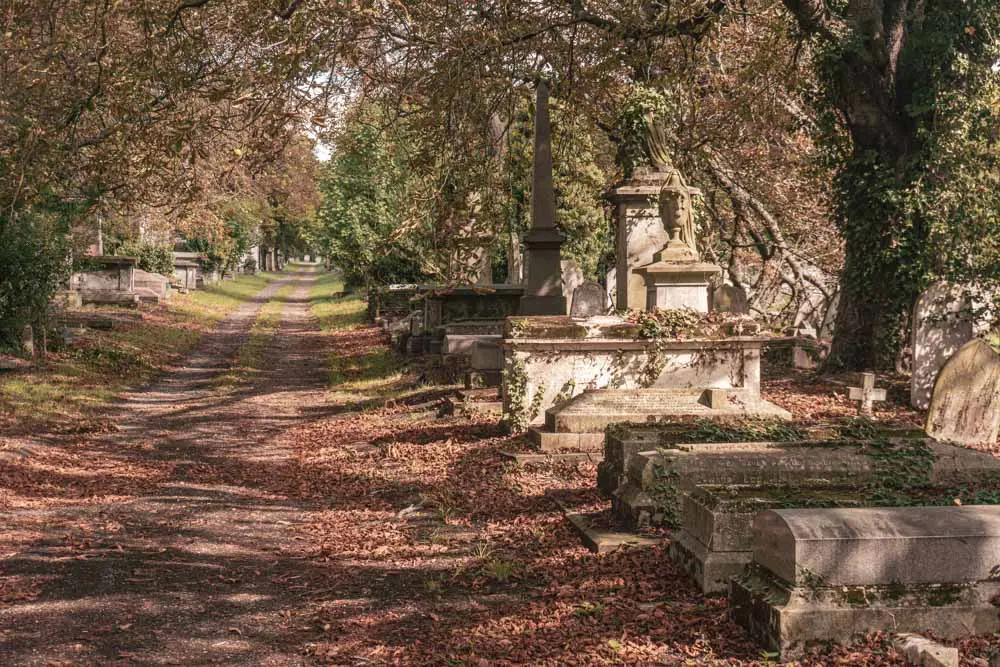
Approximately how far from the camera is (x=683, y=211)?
12602 mm

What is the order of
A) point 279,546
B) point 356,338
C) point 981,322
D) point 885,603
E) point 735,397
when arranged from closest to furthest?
point 885,603 → point 279,546 → point 735,397 → point 981,322 → point 356,338

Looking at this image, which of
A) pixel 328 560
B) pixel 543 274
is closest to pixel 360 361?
pixel 543 274

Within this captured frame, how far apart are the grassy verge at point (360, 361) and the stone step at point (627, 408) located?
23.6 feet

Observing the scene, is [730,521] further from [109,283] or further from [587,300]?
[109,283]

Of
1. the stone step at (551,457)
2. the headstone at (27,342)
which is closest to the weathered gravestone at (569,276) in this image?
the stone step at (551,457)

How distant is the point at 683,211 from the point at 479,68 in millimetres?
3540

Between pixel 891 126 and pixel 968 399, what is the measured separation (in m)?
5.88

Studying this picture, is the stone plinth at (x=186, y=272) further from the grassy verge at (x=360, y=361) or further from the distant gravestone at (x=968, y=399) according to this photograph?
the distant gravestone at (x=968, y=399)

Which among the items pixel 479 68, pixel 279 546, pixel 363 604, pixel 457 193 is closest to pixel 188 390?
pixel 457 193

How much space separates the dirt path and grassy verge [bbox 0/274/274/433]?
1279 millimetres

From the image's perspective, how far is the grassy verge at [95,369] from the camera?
14.0 m

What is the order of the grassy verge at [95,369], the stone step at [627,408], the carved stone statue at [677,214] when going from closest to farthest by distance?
the stone step at [627,408] < the carved stone statue at [677,214] < the grassy verge at [95,369]

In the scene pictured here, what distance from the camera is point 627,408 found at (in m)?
9.91

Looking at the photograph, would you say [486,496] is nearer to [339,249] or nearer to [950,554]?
[950,554]
